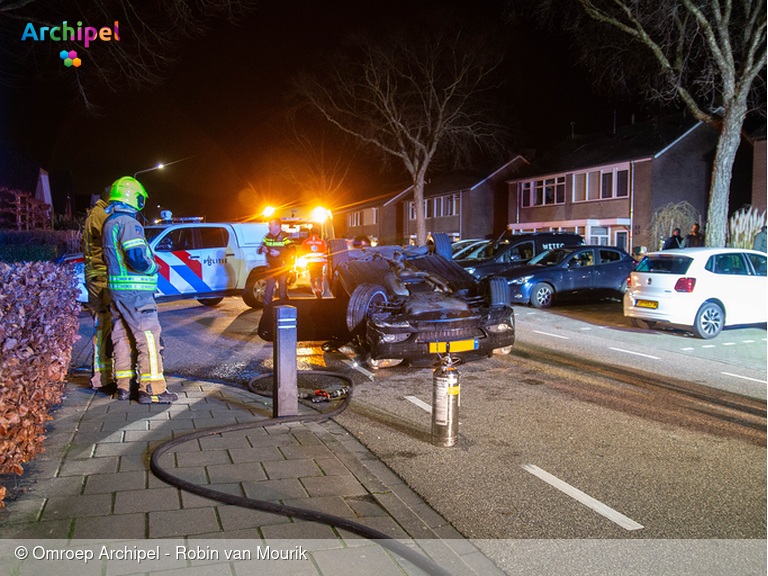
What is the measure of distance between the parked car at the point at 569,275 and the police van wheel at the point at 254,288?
5759 mm

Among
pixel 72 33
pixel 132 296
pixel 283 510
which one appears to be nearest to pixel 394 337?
pixel 132 296

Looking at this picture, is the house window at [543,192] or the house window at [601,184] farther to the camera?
the house window at [543,192]

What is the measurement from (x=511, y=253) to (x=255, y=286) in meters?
7.66

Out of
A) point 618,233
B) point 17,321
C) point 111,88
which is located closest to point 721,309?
point 17,321

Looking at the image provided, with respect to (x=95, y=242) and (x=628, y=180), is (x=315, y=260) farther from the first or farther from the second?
(x=628, y=180)

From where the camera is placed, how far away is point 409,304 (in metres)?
7.96

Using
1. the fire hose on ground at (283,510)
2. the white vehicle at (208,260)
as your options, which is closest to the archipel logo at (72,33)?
the white vehicle at (208,260)

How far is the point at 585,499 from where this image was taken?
4.22 m

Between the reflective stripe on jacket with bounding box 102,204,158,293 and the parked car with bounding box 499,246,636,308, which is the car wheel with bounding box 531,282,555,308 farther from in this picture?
the reflective stripe on jacket with bounding box 102,204,158,293

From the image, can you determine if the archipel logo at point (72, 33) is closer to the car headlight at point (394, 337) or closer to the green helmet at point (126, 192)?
the green helmet at point (126, 192)

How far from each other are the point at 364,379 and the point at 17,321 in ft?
14.3

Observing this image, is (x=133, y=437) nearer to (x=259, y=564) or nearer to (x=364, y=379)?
(x=259, y=564)

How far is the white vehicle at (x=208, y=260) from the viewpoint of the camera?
1341 centimetres

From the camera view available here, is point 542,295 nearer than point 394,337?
No
